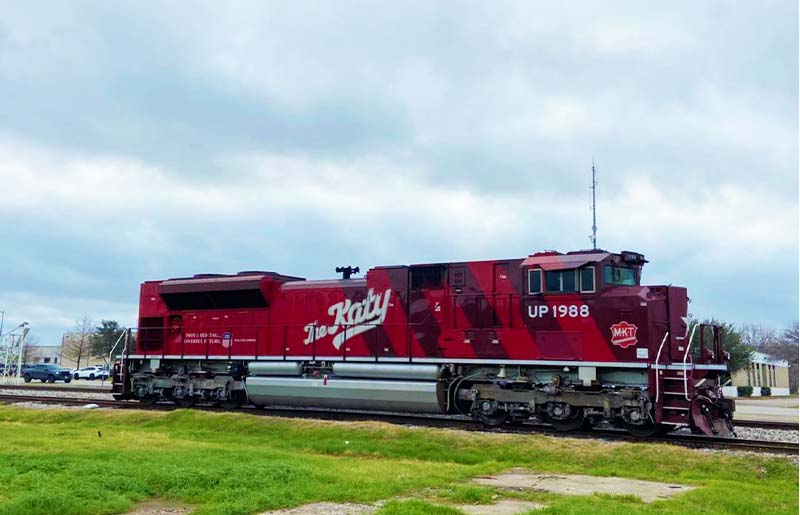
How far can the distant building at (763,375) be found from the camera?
2111 inches

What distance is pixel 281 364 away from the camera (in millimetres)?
19797

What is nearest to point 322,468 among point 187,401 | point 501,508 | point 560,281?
point 501,508

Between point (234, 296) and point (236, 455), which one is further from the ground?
point (234, 296)

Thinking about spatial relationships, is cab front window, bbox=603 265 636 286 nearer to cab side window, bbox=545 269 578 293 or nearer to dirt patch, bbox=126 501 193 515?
cab side window, bbox=545 269 578 293

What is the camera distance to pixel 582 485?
31.1 ft

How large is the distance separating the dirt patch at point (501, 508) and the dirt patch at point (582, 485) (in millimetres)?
976

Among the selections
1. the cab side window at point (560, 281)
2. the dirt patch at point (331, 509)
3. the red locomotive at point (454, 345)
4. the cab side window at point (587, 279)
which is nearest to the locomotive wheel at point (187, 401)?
the red locomotive at point (454, 345)

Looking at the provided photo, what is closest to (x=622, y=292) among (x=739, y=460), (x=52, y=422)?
(x=739, y=460)

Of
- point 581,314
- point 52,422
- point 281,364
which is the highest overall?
point 581,314

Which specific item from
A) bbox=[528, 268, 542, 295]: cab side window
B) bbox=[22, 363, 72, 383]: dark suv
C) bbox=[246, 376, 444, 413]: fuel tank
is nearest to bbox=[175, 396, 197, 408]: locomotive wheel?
bbox=[246, 376, 444, 413]: fuel tank

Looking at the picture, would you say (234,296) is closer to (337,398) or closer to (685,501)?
(337,398)

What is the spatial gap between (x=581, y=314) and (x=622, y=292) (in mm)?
985

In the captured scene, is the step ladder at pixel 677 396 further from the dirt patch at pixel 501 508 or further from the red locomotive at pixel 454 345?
the dirt patch at pixel 501 508

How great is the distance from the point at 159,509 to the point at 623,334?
10163 millimetres
